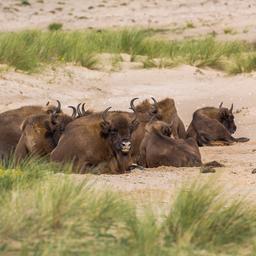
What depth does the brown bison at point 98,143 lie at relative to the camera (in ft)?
37.0

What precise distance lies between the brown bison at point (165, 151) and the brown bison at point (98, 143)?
802mm

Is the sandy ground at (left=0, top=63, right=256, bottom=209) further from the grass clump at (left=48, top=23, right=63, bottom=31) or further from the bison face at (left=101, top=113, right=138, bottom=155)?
the grass clump at (left=48, top=23, right=63, bottom=31)

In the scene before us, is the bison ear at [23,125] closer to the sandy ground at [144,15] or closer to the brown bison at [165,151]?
the brown bison at [165,151]

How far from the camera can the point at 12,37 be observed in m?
23.4

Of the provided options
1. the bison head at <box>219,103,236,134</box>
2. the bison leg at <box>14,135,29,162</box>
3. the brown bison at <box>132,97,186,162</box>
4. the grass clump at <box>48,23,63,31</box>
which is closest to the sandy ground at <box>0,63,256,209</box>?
the bison head at <box>219,103,236,134</box>

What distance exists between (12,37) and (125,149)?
497 inches

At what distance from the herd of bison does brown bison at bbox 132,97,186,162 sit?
0.6 inches

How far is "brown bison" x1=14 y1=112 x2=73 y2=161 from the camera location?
11.7m

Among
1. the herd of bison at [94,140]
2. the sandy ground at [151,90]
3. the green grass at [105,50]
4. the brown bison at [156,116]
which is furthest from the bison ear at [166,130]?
the green grass at [105,50]

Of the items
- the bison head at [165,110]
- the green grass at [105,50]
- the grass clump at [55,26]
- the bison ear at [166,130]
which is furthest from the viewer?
the grass clump at [55,26]

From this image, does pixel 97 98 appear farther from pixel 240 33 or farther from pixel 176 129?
pixel 240 33

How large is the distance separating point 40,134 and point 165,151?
1639 mm

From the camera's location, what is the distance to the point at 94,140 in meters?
11.4

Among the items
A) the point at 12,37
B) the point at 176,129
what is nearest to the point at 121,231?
the point at 176,129
